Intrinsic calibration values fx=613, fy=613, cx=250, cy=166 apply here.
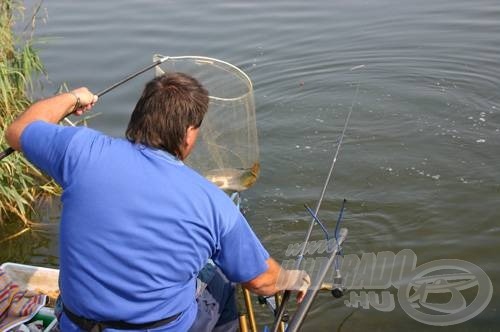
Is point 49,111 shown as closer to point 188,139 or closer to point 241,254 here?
point 188,139

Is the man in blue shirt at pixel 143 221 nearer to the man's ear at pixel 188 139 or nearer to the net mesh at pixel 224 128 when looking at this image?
the man's ear at pixel 188 139

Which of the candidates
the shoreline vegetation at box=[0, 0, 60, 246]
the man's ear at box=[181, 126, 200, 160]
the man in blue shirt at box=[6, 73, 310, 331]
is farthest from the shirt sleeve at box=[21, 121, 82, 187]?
the shoreline vegetation at box=[0, 0, 60, 246]

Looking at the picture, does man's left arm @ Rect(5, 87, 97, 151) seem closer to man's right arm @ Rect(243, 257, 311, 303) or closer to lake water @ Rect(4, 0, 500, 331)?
man's right arm @ Rect(243, 257, 311, 303)

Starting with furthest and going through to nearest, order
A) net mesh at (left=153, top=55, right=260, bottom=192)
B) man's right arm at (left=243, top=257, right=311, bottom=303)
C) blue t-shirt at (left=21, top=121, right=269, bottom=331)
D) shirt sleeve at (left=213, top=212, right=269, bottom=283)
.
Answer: net mesh at (left=153, top=55, right=260, bottom=192)
man's right arm at (left=243, top=257, right=311, bottom=303)
shirt sleeve at (left=213, top=212, right=269, bottom=283)
blue t-shirt at (left=21, top=121, right=269, bottom=331)

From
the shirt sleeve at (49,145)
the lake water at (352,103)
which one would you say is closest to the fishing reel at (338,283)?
the shirt sleeve at (49,145)

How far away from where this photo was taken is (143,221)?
2.50 meters

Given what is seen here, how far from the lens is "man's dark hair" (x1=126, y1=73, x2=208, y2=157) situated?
8.53 feet

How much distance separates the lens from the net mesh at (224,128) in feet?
14.0

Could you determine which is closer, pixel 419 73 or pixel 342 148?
pixel 342 148

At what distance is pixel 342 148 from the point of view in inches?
290

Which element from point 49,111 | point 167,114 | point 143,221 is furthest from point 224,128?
point 143,221

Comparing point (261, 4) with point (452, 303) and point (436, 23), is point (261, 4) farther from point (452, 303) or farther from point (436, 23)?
point (452, 303)

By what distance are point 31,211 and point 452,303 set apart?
4.19 metres

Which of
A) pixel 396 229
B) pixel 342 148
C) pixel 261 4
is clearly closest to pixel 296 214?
pixel 396 229
